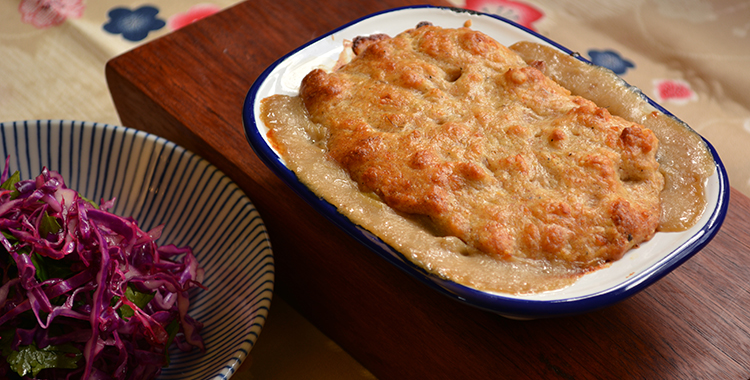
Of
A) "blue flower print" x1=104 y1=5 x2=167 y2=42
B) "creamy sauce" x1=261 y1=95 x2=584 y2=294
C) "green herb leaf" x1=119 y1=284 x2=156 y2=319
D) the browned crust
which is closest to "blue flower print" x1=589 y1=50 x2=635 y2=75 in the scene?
the browned crust

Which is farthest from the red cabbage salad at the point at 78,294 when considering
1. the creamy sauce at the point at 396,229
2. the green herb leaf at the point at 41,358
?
the creamy sauce at the point at 396,229

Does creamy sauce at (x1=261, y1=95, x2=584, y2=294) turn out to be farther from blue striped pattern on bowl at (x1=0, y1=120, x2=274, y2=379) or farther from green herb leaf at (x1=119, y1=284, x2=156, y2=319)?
green herb leaf at (x1=119, y1=284, x2=156, y2=319)

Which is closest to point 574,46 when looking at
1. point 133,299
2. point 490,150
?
point 490,150

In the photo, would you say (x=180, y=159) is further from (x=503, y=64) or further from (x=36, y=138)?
(x=503, y=64)

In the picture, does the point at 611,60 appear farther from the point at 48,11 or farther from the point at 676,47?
the point at 48,11

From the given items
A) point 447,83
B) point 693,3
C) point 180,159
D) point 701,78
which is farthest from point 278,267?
point 693,3

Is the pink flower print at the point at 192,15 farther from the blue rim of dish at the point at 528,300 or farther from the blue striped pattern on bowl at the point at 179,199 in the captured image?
the blue rim of dish at the point at 528,300
